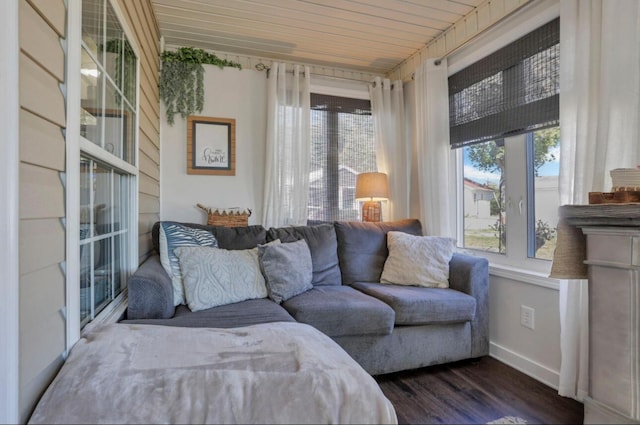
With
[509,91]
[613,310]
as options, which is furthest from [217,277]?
[509,91]

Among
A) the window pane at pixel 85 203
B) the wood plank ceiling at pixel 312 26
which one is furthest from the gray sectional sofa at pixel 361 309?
the wood plank ceiling at pixel 312 26

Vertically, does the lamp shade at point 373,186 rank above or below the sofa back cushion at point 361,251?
above

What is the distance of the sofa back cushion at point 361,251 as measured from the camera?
8.43 ft

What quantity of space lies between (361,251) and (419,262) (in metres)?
0.46

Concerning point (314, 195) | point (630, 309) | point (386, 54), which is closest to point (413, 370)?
point (630, 309)

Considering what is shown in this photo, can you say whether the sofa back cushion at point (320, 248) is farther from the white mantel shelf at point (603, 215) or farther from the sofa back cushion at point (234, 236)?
the white mantel shelf at point (603, 215)

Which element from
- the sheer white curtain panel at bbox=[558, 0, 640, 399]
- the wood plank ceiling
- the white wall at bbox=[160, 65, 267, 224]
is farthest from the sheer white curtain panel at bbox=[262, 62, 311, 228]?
the sheer white curtain panel at bbox=[558, 0, 640, 399]

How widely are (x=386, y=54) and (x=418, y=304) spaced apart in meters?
2.32

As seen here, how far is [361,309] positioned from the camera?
189 centimetres

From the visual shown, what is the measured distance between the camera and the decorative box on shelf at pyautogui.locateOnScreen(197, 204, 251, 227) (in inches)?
110

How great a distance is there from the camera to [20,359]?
79 cm

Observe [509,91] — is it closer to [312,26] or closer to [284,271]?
[312,26]

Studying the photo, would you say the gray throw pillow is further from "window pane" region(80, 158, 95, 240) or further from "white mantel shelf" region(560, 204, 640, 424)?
"white mantel shelf" region(560, 204, 640, 424)

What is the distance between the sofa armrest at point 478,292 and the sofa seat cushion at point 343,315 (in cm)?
62
